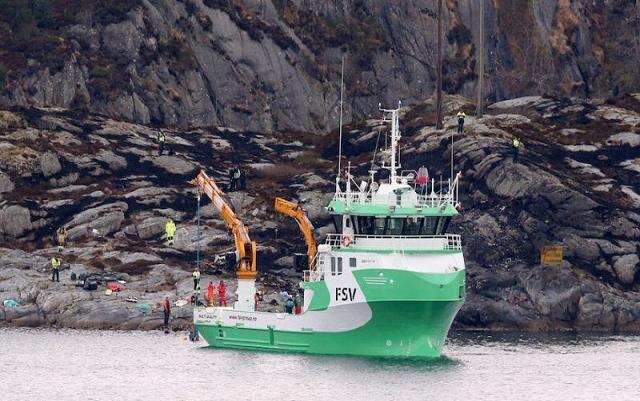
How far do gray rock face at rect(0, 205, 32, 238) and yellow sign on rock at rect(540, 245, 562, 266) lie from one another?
3832 cm

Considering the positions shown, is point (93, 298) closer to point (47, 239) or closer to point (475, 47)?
point (47, 239)

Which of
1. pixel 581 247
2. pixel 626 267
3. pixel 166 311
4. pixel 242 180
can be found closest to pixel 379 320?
pixel 166 311

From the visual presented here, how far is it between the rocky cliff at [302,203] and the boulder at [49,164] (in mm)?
112

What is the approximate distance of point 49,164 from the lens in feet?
452

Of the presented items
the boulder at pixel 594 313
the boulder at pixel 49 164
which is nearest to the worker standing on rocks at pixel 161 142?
the boulder at pixel 49 164

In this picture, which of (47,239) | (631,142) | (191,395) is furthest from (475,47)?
A: (191,395)

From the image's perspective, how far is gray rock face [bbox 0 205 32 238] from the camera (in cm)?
13038

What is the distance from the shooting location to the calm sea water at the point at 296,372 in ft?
284

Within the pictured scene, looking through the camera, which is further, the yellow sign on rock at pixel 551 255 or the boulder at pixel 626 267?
the yellow sign on rock at pixel 551 255

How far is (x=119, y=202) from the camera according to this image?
133 metres

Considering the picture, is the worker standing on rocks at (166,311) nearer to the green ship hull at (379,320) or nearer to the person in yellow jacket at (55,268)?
the person in yellow jacket at (55,268)

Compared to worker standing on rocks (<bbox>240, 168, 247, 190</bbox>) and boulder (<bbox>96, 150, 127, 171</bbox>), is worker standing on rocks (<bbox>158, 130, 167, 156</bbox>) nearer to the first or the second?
boulder (<bbox>96, 150, 127, 171</bbox>)

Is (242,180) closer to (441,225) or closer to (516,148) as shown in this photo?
(516,148)

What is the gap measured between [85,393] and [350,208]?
1919 centimetres
